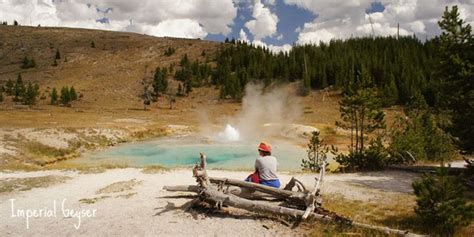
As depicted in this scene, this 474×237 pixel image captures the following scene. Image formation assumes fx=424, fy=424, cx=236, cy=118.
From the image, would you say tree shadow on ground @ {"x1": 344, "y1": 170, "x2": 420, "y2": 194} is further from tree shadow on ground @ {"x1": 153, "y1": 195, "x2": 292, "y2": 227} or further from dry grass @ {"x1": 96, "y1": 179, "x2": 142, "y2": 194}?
dry grass @ {"x1": 96, "y1": 179, "x2": 142, "y2": 194}

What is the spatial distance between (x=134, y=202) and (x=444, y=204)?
10.3 meters

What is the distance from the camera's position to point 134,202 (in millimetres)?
15641

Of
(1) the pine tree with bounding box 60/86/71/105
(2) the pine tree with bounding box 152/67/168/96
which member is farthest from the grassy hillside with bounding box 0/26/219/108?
(2) the pine tree with bounding box 152/67/168/96

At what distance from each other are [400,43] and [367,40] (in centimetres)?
1236

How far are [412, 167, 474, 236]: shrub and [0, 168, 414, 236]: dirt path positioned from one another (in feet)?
11.6

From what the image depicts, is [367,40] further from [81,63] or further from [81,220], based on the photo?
[81,220]

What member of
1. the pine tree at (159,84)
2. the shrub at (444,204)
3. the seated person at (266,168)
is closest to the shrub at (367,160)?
the seated person at (266,168)

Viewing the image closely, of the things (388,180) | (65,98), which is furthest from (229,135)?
(65,98)

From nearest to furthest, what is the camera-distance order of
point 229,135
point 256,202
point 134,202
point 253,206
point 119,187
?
point 253,206
point 256,202
point 134,202
point 119,187
point 229,135

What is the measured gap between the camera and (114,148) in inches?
1641

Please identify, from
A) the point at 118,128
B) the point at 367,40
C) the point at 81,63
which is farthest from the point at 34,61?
the point at 367,40

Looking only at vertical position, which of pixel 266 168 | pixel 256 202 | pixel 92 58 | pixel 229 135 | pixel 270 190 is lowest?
pixel 229 135

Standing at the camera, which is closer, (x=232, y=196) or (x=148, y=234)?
(x=148, y=234)

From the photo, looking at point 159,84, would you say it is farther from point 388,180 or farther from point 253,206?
point 253,206
